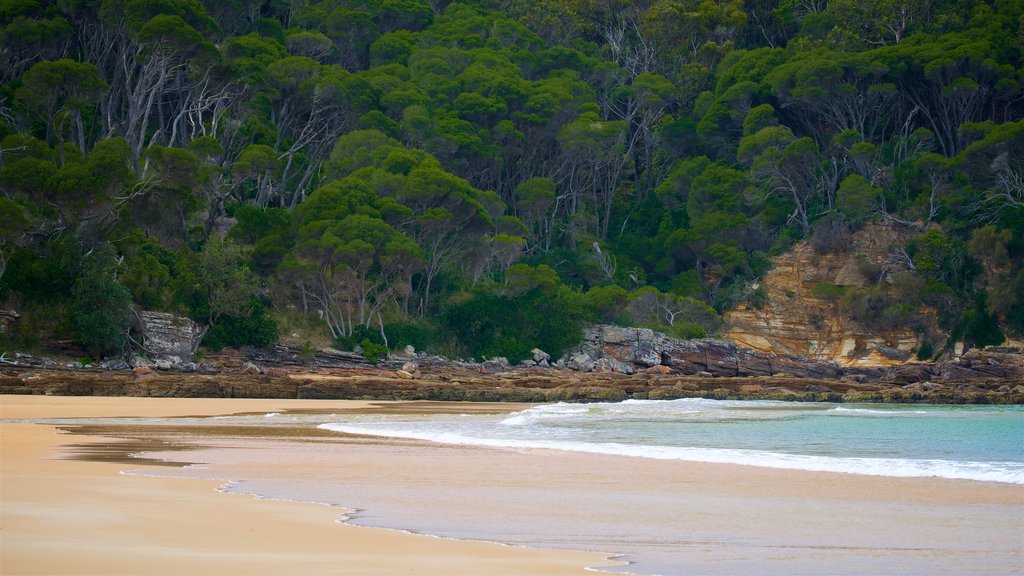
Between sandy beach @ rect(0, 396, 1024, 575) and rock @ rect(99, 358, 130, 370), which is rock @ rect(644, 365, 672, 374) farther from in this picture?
sandy beach @ rect(0, 396, 1024, 575)

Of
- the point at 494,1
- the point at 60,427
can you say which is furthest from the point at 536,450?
the point at 494,1

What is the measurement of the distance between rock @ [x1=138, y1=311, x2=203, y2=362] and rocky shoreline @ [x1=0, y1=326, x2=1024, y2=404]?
573 millimetres

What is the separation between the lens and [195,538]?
5766 millimetres

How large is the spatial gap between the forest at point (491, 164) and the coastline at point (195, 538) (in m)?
20.7

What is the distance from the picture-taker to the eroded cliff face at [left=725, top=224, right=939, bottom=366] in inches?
1700

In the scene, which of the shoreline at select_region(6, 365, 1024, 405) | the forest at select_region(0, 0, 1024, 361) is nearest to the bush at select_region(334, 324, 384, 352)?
the forest at select_region(0, 0, 1024, 361)

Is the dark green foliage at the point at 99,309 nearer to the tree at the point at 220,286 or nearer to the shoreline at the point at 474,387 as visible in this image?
the shoreline at the point at 474,387

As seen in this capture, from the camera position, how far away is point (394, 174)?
3688 centimetres

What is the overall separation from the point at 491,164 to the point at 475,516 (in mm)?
38299

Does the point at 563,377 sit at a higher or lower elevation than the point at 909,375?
lower

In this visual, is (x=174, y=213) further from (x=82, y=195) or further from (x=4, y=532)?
(x=4, y=532)

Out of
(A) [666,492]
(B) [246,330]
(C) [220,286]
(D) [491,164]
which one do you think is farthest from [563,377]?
(A) [666,492]

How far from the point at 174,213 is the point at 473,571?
2956 cm

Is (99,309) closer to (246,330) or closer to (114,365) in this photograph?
(114,365)
